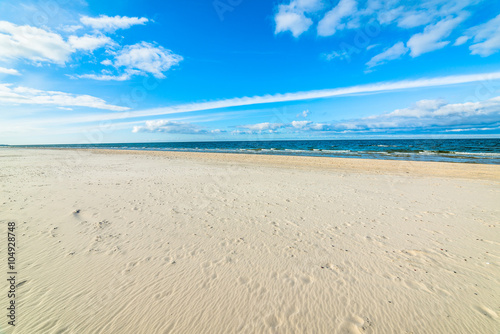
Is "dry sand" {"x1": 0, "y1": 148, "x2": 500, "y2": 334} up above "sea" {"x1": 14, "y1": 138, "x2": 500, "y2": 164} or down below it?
above

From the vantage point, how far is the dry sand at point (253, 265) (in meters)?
3.60

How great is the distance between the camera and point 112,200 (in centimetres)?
985

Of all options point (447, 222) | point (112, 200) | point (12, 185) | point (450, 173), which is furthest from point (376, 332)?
point (450, 173)

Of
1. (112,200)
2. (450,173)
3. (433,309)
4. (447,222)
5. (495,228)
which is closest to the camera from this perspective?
(433,309)

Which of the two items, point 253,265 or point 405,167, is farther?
point 405,167

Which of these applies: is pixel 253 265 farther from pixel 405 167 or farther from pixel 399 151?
pixel 399 151

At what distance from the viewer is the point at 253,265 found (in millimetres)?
5070

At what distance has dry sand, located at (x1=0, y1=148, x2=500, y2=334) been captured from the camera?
360 cm

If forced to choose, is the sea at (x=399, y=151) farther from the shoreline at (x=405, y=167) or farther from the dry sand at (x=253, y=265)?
the dry sand at (x=253, y=265)

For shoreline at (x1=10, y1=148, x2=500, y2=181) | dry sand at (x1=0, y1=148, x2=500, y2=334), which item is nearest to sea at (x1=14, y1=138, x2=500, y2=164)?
shoreline at (x1=10, y1=148, x2=500, y2=181)

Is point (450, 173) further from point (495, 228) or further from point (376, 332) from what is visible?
point (376, 332)

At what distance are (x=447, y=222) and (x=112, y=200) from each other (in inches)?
572

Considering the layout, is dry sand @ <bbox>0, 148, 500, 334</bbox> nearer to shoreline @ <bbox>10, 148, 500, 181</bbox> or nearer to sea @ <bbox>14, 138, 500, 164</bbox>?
shoreline @ <bbox>10, 148, 500, 181</bbox>

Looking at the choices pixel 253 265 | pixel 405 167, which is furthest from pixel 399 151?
pixel 253 265
